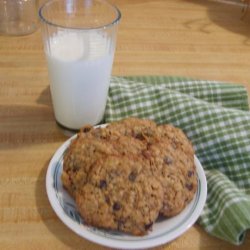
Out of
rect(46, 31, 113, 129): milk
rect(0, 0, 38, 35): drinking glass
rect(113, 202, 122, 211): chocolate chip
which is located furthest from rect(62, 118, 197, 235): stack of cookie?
rect(0, 0, 38, 35): drinking glass

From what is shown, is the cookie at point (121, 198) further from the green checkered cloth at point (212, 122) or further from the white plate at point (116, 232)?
the green checkered cloth at point (212, 122)

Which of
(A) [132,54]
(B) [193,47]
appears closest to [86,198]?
(A) [132,54]

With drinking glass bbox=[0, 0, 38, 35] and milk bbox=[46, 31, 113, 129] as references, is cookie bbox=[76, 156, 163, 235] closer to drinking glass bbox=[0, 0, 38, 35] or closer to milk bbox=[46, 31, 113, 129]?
milk bbox=[46, 31, 113, 129]

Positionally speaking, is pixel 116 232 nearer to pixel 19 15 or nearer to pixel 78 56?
pixel 78 56

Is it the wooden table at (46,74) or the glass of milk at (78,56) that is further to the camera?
the glass of milk at (78,56)

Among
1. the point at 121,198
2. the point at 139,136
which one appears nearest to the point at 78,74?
the point at 139,136

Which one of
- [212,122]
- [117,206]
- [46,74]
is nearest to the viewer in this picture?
[117,206]

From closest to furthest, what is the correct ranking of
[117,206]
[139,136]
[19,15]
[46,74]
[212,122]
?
[117,206] → [139,136] → [212,122] → [46,74] → [19,15]

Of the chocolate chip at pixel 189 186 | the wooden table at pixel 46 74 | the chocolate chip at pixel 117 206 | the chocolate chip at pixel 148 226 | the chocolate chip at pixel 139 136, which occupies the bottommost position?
the wooden table at pixel 46 74

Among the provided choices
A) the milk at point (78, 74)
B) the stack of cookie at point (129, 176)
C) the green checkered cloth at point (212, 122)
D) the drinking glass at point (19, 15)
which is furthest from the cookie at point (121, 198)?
the drinking glass at point (19, 15)
